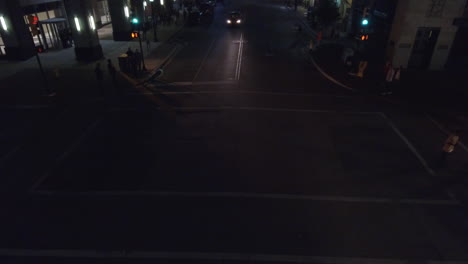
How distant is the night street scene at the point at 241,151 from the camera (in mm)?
7578

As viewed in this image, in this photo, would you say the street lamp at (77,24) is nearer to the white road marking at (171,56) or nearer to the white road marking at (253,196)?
the white road marking at (171,56)

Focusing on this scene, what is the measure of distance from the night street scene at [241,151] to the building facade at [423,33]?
83 mm

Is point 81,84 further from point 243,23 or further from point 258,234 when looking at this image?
point 243,23

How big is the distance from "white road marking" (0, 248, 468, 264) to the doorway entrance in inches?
696

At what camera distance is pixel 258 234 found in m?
7.77

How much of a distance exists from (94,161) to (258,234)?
22.4 ft

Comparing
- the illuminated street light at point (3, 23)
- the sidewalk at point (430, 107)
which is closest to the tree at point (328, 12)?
the sidewalk at point (430, 107)

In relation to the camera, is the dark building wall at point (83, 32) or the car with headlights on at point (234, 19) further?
the car with headlights on at point (234, 19)

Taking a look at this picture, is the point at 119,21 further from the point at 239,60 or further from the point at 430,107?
the point at 430,107

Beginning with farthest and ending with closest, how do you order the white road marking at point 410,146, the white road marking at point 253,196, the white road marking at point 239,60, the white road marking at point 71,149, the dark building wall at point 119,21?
the dark building wall at point 119,21 < the white road marking at point 239,60 < the white road marking at point 410,146 < the white road marking at point 71,149 < the white road marking at point 253,196

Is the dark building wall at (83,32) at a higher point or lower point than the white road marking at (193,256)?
higher

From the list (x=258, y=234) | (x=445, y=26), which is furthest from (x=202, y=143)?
(x=445, y=26)

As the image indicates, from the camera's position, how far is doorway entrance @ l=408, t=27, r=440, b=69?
65.2ft

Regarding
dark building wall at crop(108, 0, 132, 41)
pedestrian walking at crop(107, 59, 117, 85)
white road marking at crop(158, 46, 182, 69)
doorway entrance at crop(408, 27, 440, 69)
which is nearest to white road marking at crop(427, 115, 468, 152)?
doorway entrance at crop(408, 27, 440, 69)
